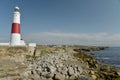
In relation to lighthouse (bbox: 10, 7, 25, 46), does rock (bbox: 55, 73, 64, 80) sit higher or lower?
lower

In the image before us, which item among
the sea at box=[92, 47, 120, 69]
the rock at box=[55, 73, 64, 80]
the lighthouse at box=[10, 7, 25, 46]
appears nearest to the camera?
the rock at box=[55, 73, 64, 80]

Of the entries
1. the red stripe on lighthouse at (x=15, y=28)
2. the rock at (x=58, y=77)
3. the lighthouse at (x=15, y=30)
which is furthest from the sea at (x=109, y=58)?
the rock at (x=58, y=77)

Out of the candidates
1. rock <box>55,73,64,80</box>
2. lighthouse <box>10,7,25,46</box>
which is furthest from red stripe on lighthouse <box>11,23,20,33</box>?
rock <box>55,73,64,80</box>

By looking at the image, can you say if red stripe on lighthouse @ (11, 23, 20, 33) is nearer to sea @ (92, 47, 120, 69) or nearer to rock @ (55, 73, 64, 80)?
rock @ (55, 73, 64, 80)

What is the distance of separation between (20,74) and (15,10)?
1563 cm

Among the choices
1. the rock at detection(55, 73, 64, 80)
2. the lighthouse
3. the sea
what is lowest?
the sea

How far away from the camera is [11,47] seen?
2548 centimetres

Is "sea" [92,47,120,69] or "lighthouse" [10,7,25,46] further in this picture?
"sea" [92,47,120,69]

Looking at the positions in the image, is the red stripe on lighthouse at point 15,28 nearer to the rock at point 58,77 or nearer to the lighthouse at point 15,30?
Answer: the lighthouse at point 15,30

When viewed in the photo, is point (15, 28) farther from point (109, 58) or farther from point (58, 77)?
point (109, 58)

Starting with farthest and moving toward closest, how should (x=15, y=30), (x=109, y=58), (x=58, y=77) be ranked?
(x=109, y=58)
(x=15, y=30)
(x=58, y=77)

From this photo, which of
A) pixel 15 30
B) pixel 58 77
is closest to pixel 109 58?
pixel 15 30

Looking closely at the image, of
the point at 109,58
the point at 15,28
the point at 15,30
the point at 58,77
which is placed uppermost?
the point at 15,28

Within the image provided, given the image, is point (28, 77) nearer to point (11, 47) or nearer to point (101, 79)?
point (101, 79)
